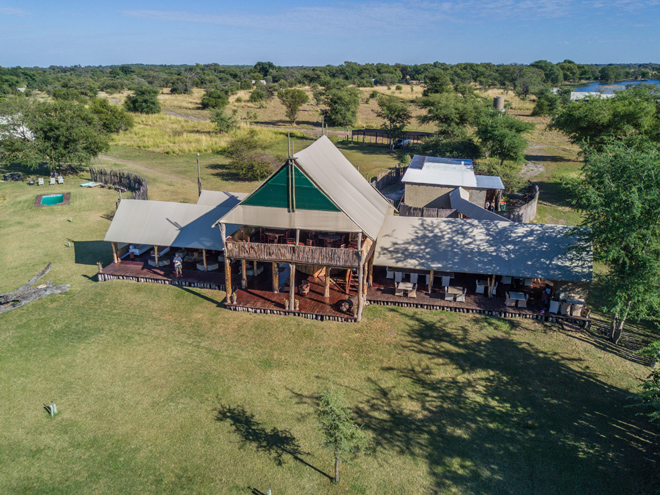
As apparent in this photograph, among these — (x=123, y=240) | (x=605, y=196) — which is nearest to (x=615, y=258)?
(x=605, y=196)

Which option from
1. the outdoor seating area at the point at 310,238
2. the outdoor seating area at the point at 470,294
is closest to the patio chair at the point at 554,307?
the outdoor seating area at the point at 470,294

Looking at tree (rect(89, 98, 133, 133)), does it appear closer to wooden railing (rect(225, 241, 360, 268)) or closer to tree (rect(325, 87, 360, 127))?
tree (rect(325, 87, 360, 127))

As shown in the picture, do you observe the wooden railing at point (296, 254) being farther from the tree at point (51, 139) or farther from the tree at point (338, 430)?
the tree at point (51, 139)

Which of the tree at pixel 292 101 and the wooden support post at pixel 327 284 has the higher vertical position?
the tree at pixel 292 101

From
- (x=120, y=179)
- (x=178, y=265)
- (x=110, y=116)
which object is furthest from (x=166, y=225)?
(x=110, y=116)

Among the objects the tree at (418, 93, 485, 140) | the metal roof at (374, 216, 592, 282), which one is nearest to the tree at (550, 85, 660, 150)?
the tree at (418, 93, 485, 140)
